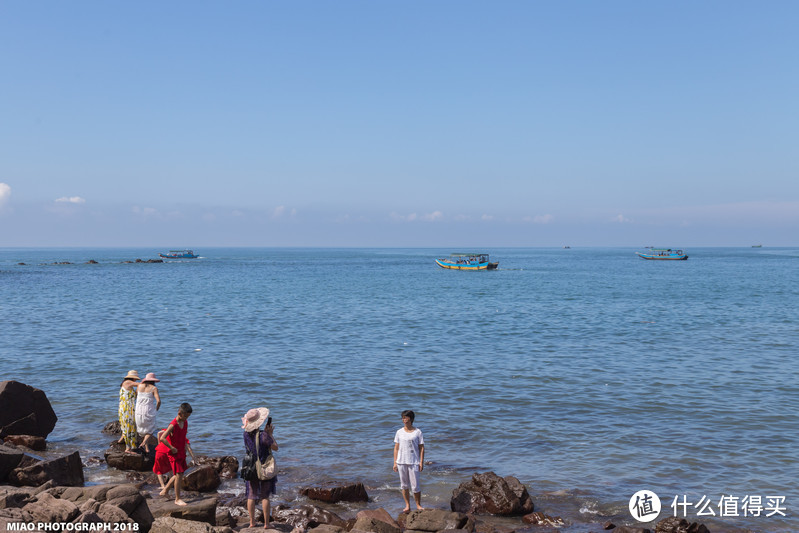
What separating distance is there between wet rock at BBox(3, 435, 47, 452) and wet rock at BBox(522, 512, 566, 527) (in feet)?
41.9

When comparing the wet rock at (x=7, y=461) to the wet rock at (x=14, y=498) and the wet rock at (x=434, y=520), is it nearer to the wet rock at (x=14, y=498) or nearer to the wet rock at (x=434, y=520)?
the wet rock at (x=14, y=498)

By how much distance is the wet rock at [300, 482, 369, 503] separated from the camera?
13.2 m

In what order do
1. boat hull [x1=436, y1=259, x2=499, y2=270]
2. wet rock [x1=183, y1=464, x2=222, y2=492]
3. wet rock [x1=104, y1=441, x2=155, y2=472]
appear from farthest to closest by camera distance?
boat hull [x1=436, y1=259, x2=499, y2=270], wet rock [x1=104, y1=441, x2=155, y2=472], wet rock [x1=183, y1=464, x2=222, y2=492]

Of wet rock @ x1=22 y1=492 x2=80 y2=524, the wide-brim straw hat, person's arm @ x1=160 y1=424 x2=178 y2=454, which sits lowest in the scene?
wet rock @ x1=22 y1=492 x2=80 y2=524

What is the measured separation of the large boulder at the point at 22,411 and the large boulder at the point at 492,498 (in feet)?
39.6

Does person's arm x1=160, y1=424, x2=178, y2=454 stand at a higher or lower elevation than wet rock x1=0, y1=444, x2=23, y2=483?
higher

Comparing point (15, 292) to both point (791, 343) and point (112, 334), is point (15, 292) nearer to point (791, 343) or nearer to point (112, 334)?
point (112, 334)

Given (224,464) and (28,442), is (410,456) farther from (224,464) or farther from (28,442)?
(28,442)

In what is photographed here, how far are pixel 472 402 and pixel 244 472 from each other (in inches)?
468

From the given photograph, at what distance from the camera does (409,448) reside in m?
12.2

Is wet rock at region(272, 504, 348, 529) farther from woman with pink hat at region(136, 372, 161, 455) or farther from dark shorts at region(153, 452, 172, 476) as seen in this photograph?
woman with pink hat at region(136, 372, 161, 455)

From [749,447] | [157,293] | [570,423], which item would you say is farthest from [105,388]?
[157,293]

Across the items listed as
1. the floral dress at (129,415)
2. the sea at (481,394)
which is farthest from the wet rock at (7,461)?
the floral dress at (129,415)

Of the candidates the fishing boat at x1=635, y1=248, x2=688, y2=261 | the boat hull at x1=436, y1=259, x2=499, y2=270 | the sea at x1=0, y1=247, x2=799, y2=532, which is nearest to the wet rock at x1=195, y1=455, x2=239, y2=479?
the sea at x1=0, y1=247, x2=799, y2=532
